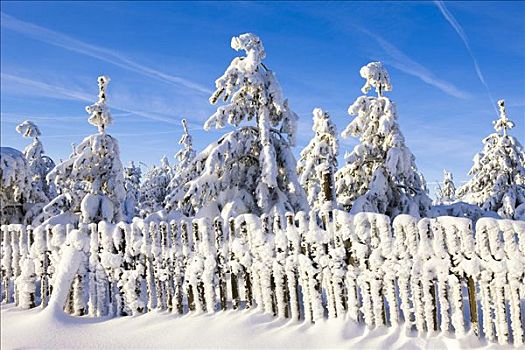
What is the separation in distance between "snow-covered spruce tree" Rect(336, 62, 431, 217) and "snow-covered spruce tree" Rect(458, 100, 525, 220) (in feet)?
27.9

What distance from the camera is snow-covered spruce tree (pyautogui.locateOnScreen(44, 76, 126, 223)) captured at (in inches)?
592

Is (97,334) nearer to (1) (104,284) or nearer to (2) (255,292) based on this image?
(1) (104,284)

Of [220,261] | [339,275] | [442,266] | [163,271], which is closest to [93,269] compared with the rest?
[163,271]

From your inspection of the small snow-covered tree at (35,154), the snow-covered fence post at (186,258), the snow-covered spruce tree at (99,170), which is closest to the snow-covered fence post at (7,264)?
the snow-covered fence post at (186,258)

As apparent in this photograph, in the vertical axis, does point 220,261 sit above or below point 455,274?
above

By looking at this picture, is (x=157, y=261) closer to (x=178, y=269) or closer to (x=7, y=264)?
(x=178, y=269)

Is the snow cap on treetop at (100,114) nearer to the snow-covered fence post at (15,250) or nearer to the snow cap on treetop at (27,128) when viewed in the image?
the snow-covered fence post at (15,250)

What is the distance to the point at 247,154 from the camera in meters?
11.8

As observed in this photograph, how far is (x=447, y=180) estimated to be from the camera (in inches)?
2549

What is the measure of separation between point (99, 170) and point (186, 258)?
9.89 m

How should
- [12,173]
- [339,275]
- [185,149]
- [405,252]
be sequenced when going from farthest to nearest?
1. [185,149]
2. [12,173]
3. [339,275]
4. [405,252]

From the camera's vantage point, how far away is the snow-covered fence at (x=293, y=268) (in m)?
5.38

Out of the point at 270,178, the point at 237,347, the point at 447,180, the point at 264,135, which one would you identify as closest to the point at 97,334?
the point at 237,347

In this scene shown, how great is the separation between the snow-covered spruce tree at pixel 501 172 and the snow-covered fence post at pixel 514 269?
55.9 ft
